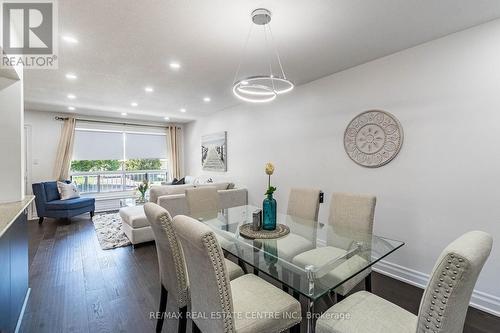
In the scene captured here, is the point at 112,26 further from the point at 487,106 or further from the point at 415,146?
the point at 487,106

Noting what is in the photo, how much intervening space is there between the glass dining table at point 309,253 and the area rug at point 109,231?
215cm

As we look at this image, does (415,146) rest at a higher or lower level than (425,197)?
higher

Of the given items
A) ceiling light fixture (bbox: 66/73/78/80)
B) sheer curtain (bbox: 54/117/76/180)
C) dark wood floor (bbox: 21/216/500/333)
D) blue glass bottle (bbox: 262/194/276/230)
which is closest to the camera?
dark wood floor (bbox: 21/216/500/333)

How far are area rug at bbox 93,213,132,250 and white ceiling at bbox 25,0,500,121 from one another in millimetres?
2556

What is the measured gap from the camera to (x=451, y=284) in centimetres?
89

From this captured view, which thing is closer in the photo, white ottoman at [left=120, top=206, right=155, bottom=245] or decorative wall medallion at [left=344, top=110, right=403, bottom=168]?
decorative wall medallion at [left=344, top=110, right=403, bottom=168]

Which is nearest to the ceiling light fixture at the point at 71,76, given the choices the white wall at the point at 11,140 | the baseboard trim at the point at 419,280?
the white wall at the point at 11,140

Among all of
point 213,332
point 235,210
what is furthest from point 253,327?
point 235,210

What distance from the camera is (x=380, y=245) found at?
1895mm

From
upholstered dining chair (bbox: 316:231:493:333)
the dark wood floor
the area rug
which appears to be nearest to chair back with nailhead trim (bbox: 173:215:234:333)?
upholstered dining chair (bbox: 316:231:493:333)

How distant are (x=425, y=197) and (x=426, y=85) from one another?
1.18 metres

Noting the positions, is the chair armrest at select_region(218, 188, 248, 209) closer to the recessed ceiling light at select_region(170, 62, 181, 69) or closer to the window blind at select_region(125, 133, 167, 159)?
the recessed ceiling light at select_region(170, 62, 181, 69)

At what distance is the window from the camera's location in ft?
19.9

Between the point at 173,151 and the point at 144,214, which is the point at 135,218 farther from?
the point at 173,151
